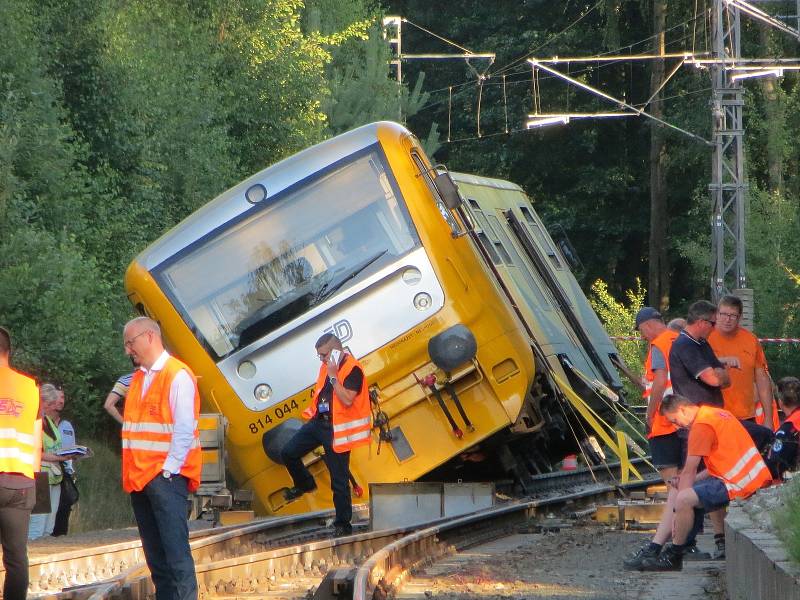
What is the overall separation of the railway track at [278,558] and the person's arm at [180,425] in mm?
1151

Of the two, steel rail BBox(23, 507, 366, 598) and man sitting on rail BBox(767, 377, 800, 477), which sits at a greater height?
man sitting on rail BBox(767, 377, 800, 477)

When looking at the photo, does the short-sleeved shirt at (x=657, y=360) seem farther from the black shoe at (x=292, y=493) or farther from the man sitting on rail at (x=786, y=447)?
the black shoe at (x=292, y=493)

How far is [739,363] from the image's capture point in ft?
35.7

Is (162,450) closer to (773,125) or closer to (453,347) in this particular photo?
(453,347)

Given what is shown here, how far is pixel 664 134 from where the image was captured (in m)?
39.4

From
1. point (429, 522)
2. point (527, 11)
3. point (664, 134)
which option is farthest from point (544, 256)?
point (527, 11)

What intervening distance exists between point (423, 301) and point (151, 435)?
22.3ft

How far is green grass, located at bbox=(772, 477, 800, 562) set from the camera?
5793mm

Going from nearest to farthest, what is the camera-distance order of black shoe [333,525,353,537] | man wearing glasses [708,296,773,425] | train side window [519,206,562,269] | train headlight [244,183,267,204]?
man wearing glasses [708,296,773,425], black shoe [333,525,353,537], train headlight [244,183,267,204], train side window [519,206,562,269]

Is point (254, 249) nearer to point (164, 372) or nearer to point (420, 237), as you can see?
point (420, 237)

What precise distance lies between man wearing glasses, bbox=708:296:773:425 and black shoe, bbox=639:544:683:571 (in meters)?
1.66

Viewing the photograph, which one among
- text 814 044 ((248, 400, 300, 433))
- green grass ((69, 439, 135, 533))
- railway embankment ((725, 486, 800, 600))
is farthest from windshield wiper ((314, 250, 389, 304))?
railway embankment ((725, 486, 800, 600))

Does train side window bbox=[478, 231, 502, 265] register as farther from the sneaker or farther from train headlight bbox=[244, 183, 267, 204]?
the sneaker

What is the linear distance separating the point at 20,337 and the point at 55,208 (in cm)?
262
